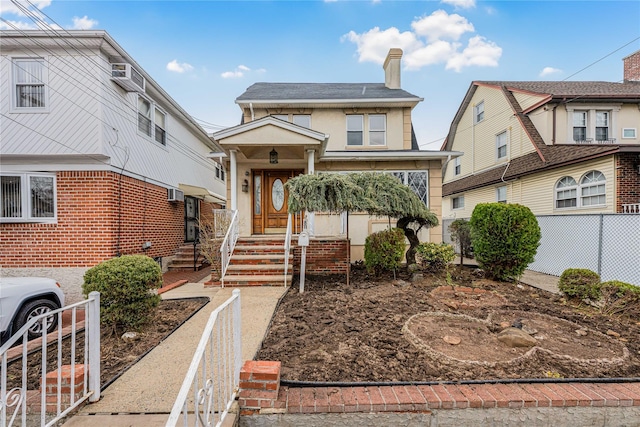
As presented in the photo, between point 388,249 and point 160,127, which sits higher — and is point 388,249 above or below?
below

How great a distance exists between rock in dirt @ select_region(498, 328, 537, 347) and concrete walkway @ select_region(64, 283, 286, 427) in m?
2.93

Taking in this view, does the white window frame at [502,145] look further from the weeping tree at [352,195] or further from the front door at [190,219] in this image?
the front door at [190,219]

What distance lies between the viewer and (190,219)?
39.5 feet

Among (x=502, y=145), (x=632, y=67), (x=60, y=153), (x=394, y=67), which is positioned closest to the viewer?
(x=60, y=153)

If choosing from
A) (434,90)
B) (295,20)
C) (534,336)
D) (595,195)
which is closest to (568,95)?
(595,195)

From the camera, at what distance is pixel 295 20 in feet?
36.3

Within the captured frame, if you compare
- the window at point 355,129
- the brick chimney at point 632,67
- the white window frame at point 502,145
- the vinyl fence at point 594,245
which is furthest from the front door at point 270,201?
the brick chimney at point 632,67

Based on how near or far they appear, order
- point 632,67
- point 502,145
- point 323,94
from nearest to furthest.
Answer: point 323,94
point 502,145
point 632,67

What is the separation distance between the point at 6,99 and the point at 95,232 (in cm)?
364

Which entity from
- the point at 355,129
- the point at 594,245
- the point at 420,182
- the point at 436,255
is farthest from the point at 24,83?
the point at 594,245

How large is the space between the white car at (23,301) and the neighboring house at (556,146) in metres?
13.4

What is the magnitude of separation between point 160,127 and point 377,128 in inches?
298

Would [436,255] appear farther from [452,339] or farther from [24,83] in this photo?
[24,83]

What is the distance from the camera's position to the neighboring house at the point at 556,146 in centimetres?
874
